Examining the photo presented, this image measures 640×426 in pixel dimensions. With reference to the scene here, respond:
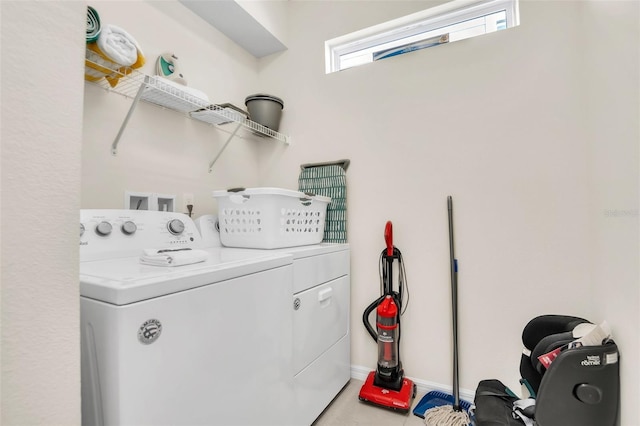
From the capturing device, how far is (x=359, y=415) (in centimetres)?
156

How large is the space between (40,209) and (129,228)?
867 mm

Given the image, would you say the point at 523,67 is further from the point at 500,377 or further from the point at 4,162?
the point at 4,162

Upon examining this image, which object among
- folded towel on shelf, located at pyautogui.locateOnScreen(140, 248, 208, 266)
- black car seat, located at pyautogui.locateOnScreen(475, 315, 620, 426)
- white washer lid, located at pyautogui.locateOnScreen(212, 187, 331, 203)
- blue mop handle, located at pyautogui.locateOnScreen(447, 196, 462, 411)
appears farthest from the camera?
blue mop handle, located at pyautogui.locateOnScreen(447, 196, 462, 411)

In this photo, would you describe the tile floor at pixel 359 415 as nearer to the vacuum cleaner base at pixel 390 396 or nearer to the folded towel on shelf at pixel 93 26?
the vacuum cleaner base at pixel 390 396

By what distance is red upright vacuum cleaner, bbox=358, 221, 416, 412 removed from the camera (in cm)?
159

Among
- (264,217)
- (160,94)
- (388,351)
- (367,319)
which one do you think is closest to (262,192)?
(264,217)

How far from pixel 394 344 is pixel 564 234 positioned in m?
1.01

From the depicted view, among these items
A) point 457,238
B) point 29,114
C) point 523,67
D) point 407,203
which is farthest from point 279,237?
point 523,67

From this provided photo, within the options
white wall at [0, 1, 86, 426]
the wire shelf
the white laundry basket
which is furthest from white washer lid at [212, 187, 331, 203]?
white wall at [0, 1, 86, 426]

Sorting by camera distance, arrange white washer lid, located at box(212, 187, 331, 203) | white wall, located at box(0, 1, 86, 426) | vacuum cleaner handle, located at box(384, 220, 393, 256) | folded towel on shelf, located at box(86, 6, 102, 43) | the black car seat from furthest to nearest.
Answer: vacuum cleaner handle, located at box(384, 220, 393, 256) < white washer lid, located at box(212, 187, 331, 203) < folded towel on shelf, located at box(86, 6, 102, 43) < the black car seat < white wall, located at box(0, 1, 86, 426)

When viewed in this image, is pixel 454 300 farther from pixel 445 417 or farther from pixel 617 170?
pixel 617 170

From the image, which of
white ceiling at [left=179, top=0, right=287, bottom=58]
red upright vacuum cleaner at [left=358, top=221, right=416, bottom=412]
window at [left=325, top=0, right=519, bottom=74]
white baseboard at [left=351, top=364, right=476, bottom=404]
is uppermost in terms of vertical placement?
white ceiling at [left=179, top=0, right=287, bottom=58]

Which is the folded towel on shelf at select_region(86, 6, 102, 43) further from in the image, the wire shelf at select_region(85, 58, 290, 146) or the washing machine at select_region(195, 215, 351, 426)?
the washing machine at select_region(195, 215, 351, 426)

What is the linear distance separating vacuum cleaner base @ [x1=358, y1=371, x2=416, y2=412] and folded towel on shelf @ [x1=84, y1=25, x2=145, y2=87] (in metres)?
1.92
